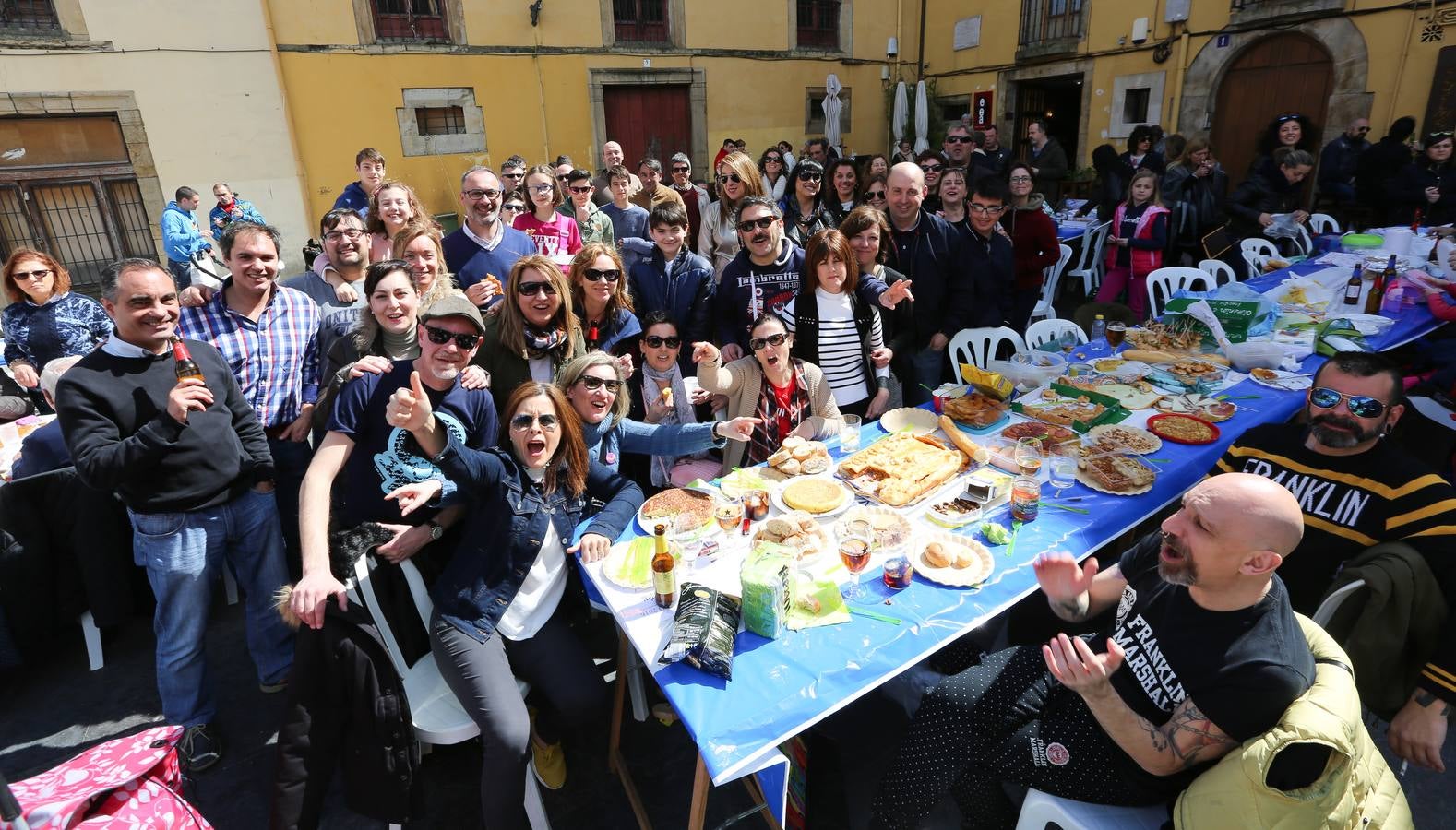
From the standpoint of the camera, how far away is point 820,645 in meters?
2.22

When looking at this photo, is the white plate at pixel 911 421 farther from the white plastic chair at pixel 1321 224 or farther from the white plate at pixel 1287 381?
the white plastic chair at pixel 1321 224

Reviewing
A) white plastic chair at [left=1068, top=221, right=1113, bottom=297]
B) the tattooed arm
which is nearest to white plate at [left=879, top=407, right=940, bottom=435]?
the tattooed arm

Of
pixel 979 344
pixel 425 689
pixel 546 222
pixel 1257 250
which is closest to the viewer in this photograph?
pixel 425 689

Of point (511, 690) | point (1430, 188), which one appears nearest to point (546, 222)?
point (511, 690)

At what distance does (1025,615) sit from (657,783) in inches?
67.6

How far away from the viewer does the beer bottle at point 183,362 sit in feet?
9.13

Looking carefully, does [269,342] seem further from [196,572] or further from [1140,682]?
[1140,682]

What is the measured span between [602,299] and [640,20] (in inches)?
499

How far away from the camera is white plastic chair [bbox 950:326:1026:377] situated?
16.6ft

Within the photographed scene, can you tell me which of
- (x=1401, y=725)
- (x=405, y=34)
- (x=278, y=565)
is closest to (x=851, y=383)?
(x=1401, y=725)

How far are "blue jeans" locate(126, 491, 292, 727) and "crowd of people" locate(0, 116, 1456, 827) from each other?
1cm

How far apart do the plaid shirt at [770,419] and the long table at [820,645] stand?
1045 millimetres

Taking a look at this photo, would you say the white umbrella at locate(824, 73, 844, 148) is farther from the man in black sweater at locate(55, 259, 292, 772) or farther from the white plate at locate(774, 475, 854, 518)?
the man in black sweater at locate(55, 259, 292, 772)

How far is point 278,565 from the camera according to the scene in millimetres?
3312
